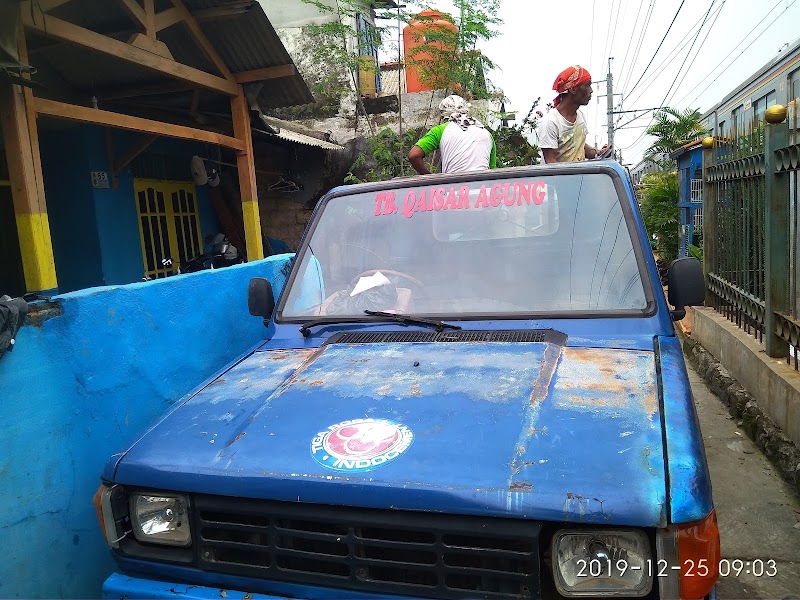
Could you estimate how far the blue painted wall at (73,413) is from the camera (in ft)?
7.64

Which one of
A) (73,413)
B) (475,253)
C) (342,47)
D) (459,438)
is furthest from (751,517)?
(342,47)

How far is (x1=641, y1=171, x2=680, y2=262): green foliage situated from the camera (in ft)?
42.7

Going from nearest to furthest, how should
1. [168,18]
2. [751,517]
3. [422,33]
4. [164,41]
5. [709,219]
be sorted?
[751,517], [168,18], [709,219], [164,41], [422,33]

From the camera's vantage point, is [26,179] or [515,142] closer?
[26,179]

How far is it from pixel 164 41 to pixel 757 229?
6.12m

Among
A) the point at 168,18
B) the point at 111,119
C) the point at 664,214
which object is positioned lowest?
the point at 664,214

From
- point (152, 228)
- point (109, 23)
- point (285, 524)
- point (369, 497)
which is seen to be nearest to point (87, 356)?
point (285, 524)

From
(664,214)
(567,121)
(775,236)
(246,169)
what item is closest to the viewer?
(775,236)

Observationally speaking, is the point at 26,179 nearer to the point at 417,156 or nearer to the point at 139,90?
the point at 417,156

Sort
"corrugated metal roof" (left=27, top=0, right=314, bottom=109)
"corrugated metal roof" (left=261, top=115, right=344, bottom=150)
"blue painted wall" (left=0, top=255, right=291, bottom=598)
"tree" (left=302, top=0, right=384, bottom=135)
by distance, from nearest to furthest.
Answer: "blue painted wall" (left=0, top=255, right=291, bottom=598) < "corrugated metal roof" (left=27, top=0, right=314, bottom=109) < "corrugated metal roof" (left=261, top=115, right=344, bottom=150) < "tree" (left=302, top=0, right=384, bottom=135)

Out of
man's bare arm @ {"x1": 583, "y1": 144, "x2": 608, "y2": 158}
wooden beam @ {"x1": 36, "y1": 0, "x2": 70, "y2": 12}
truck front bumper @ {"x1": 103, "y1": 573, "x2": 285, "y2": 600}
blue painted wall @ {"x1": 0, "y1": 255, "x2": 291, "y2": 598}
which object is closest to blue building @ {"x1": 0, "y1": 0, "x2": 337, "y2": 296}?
wooden beam @ {"x1": 36, "y1": 0, "x2": 70, "y2": 12}

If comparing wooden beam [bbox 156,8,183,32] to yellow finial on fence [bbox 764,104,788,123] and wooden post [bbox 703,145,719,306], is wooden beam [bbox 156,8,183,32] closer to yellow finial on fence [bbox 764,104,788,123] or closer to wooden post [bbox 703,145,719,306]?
yellow finial on fence [bbox 764,104,788,123]

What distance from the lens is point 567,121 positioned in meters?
4.76

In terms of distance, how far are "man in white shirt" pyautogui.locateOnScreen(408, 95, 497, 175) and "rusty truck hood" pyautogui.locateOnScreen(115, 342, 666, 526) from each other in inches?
98.7
